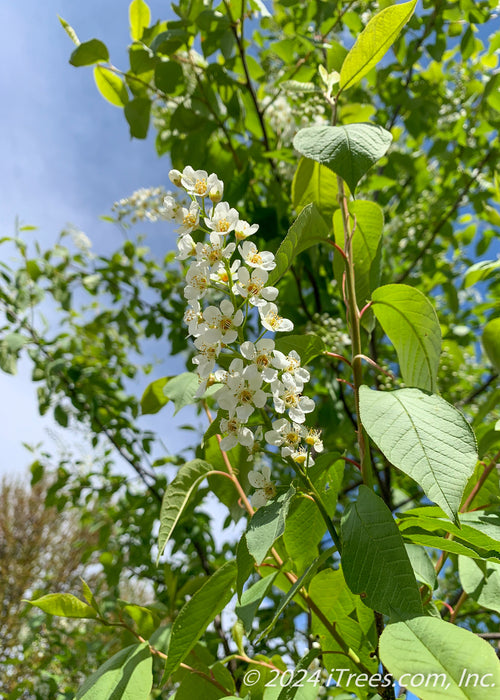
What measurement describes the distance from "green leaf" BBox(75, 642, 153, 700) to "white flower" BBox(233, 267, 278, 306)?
0.62 metres

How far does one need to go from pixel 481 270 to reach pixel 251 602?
1.13 metres

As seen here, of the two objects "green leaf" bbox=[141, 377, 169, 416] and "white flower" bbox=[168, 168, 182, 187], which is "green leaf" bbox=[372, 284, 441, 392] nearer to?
"white flower" bbox=[168, 168, 182, 187]

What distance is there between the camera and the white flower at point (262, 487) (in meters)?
0.73

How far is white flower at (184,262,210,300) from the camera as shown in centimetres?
68

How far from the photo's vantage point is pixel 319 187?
95cm

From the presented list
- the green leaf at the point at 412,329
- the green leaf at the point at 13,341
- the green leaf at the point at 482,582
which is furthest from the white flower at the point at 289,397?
the green leaf at the point at 13,341

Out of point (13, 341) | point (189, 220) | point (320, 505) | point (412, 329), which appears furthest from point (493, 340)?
point (13, 341)

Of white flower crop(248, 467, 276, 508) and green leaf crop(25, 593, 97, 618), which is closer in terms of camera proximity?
white flower crop(248, 467, 276, 508)

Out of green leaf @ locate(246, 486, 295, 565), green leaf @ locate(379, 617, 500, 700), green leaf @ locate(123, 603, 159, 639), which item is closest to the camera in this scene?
green leaf @ locate(379, 617, 500, 700)

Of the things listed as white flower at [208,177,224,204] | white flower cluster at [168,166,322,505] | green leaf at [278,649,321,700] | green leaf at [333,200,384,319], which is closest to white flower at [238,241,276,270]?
white flower cluster at [168,166,322,505]

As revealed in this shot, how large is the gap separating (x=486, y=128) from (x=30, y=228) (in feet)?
7.73

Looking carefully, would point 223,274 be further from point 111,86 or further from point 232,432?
point 111,86

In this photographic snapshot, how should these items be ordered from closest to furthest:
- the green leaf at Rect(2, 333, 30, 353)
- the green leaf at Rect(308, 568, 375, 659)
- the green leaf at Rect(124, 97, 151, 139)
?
the green leaf at Rect(308, 568, 375, 659) → the green leaf at Rect(124, 97, 151, 139) → the green leaf at Rect(2, 333, 30, 353)

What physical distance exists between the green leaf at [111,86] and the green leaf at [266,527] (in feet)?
4.87
